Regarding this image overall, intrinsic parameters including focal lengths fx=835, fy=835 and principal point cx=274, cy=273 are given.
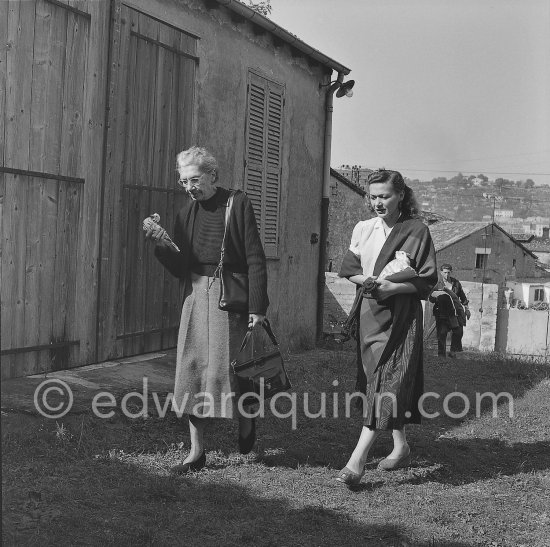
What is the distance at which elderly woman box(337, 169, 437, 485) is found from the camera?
4730 millimetres

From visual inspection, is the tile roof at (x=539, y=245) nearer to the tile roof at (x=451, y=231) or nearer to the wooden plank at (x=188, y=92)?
the tile roof at (x=451, y=231)

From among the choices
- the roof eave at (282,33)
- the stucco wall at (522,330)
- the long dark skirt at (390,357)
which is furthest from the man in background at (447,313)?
the stucco wall at (522,330)

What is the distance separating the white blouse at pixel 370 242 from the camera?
16.0ft

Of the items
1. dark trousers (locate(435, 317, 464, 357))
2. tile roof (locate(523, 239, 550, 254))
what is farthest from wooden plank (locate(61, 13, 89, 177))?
tile roof (locate(523, 239, 550, 254))

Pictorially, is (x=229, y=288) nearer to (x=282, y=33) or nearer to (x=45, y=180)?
(x=45, y=180)

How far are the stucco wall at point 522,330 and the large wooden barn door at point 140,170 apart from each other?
24.1 m

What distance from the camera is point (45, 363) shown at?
20.9 ft

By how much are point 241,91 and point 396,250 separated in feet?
15.7

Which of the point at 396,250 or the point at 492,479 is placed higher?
the point at 396,250

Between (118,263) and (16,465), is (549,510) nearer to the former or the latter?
(16,465)

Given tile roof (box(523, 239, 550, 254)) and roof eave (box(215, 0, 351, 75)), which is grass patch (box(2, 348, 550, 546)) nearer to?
roof eave (box(215, 0, 351, 75))

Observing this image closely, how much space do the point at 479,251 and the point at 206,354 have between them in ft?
152

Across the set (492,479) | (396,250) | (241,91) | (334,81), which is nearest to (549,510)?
(492,479)

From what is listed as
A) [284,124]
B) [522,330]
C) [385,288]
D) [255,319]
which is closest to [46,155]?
[255,319]
